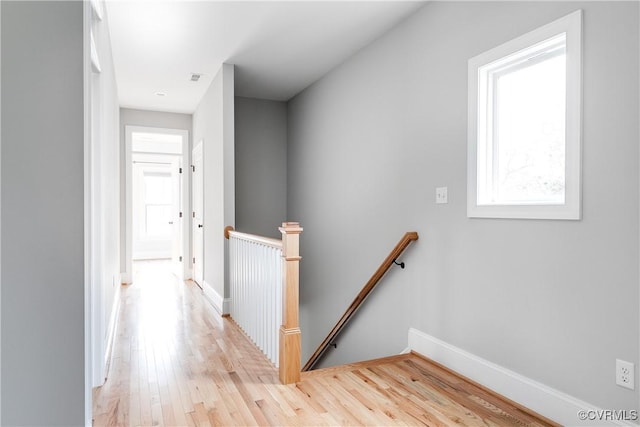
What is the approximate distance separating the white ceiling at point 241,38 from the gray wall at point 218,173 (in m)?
0.26

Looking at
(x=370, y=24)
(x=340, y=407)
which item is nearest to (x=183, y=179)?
(x=370, y=24)

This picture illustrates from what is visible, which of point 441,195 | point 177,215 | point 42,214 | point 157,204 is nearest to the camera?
point 42,214

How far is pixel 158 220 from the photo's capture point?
955cm

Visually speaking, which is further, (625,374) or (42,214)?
(625,374)

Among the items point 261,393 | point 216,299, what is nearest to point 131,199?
point 216,299

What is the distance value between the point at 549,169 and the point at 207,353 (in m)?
2.55

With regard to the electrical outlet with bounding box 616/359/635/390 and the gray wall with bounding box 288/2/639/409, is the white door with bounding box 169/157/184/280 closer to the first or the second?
the gray wall with bounding box 288/2/639/409

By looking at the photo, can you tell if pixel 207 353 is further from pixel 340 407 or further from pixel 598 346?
pixel 598 346

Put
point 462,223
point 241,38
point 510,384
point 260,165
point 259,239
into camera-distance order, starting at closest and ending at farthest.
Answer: point 510,384, point 462,223, point 259,239, point 241,38, point 260,165

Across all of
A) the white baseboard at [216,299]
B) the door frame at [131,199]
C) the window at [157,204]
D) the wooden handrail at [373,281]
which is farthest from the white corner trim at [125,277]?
the window at [157,204]

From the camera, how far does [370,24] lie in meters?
3.32

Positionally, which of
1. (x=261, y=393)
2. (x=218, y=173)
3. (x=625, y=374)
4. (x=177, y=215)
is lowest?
(x=261, y=393)

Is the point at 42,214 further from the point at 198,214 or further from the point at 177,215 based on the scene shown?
the point at 177,215

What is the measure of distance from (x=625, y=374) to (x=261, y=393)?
179 centimetres
